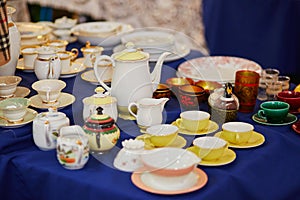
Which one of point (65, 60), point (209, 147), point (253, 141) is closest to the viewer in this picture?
point (209, 147)

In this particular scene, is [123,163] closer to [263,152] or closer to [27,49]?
[263,152]

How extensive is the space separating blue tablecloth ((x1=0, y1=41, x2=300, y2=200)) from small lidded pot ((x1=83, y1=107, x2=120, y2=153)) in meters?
0.03

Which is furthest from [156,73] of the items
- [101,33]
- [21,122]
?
[101,33]

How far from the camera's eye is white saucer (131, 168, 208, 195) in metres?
1.10

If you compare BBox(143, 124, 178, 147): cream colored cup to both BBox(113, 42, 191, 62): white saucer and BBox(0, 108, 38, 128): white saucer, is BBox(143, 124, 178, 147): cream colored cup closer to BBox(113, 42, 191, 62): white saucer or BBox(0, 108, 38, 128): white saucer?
BBox(0, 108, 38, 128): white saucer

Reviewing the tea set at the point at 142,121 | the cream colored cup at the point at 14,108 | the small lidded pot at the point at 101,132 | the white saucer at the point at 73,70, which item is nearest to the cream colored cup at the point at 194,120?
the tea set at the point at 142,121

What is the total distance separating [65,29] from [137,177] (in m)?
1.26

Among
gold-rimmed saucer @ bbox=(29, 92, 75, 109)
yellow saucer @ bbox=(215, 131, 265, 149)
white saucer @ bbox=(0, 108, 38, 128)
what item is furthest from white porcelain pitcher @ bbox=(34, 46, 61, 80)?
yellow saucer @ bbox=(215, 131, 265, 149)

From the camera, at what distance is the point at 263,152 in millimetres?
1306

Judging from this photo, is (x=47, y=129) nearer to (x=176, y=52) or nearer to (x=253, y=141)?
(x=253, y=141)

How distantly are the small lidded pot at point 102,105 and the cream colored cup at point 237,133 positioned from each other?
0.29m

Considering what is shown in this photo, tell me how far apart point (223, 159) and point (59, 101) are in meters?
0.55

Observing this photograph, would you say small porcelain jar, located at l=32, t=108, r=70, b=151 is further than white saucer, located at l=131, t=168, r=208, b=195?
Yes

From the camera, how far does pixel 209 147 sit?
1.25 m
